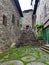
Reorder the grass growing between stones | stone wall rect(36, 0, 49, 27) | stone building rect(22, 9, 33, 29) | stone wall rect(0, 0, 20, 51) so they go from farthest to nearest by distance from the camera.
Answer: stone building rect(22, 9, 33, 29)
stone wall rect(36, 0, 49, 27)
stone wall rect(0, 0, 20, 51)
the grass growing between stones

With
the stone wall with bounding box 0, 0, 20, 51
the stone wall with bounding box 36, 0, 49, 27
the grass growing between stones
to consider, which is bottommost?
the grass growing between stones

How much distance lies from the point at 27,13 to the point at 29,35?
9779 mm

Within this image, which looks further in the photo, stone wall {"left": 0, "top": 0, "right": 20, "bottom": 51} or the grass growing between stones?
stone wall {"left": 0, "top": 0, "right": 20, "bottom": 51}

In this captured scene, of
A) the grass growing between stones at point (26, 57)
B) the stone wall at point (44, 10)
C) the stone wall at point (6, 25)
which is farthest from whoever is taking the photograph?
the stone wall at point (44, 10)

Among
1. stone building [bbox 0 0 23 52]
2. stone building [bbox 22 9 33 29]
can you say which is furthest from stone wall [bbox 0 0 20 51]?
stone building [bbox 22 9 33 29]

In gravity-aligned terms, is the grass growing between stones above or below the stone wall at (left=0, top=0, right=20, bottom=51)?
below

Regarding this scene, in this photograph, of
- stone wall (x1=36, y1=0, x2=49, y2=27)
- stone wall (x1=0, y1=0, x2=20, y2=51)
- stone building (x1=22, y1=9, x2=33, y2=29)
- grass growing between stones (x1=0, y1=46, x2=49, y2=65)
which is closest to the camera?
grass growing between stones (x1=0, y1=46, x2=49, y2=65)

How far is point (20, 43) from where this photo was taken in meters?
11.6

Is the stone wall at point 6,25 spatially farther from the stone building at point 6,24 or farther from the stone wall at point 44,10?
the stone wall at point 44,10

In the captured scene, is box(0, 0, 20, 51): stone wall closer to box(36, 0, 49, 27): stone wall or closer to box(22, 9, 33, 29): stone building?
box(36, 0, 49, 27): stone wall

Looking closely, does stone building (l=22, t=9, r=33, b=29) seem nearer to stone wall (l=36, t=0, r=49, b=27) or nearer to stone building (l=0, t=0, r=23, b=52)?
stone wall (l=36, t=0, r=49, b=27)

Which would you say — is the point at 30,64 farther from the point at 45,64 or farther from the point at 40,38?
the point at 40,38

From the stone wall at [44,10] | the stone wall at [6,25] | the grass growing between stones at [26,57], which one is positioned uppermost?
the stone wall at [44,10]

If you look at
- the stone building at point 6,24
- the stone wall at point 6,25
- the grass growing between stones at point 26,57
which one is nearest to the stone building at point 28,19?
the stone building at point 6,24
